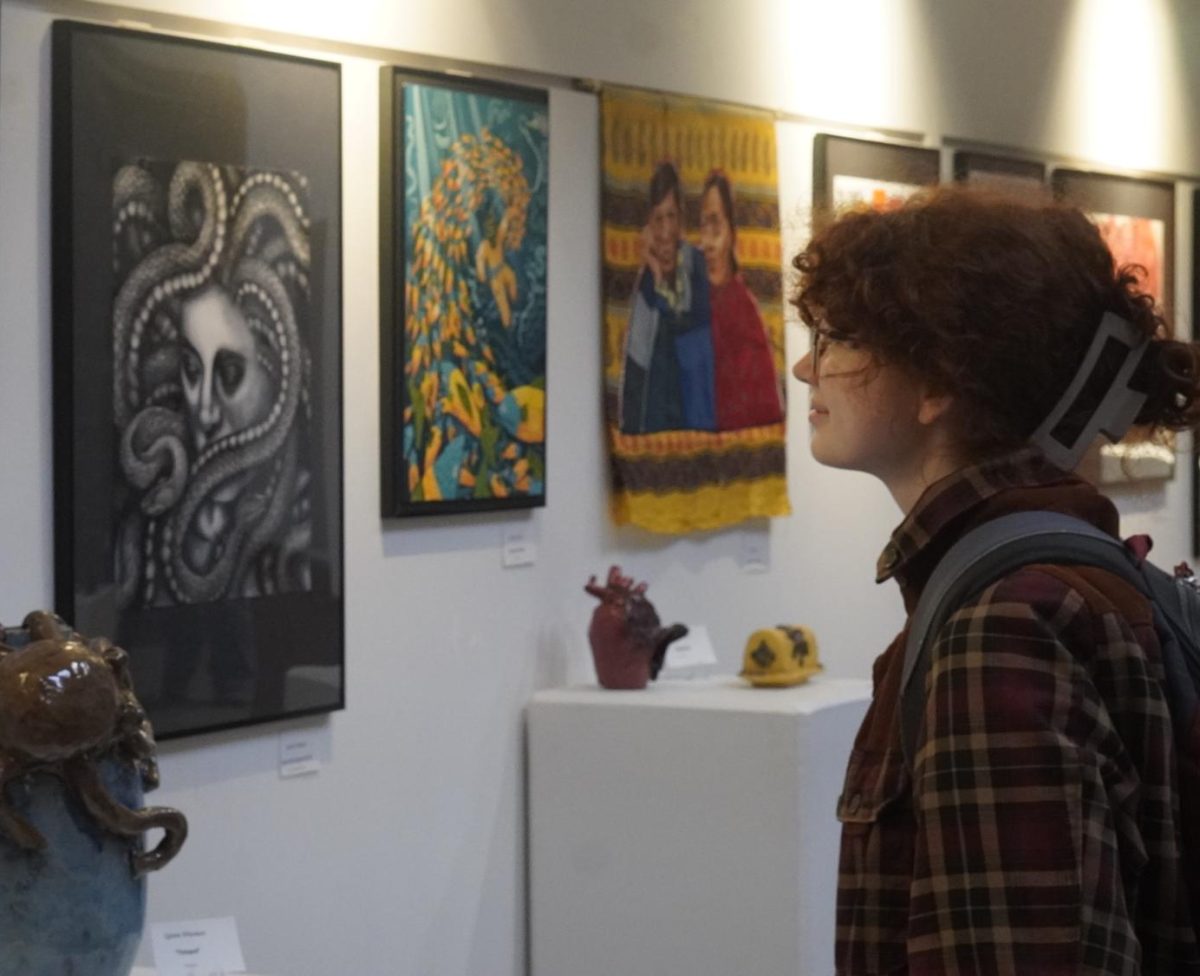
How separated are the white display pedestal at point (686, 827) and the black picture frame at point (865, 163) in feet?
5.19

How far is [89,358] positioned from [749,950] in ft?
6.50

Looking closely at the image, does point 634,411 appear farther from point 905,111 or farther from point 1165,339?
point 1165,339

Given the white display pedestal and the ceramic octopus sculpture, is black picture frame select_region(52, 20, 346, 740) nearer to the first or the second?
the white display pedestal

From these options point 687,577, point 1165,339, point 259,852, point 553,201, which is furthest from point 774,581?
point 1165,339

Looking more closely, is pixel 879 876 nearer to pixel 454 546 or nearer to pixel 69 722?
pixel 69 722

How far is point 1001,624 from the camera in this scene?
1626mm

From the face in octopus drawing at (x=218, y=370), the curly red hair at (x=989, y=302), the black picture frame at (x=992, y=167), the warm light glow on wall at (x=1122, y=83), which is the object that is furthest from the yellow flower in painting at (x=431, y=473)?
the warm light glow on wall at (x=1122, y=83)

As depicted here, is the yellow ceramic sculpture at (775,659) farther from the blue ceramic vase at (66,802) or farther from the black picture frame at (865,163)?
the blue ceramic vase at (66,802)

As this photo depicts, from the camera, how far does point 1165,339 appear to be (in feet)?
6.27

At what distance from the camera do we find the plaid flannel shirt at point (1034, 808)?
1.59m

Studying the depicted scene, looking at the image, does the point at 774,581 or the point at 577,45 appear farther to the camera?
the point at 774,581

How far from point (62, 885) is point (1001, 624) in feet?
3.93

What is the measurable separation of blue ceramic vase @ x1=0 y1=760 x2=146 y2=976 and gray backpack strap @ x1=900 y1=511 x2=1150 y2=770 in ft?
3.41

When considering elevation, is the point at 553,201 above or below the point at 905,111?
below
